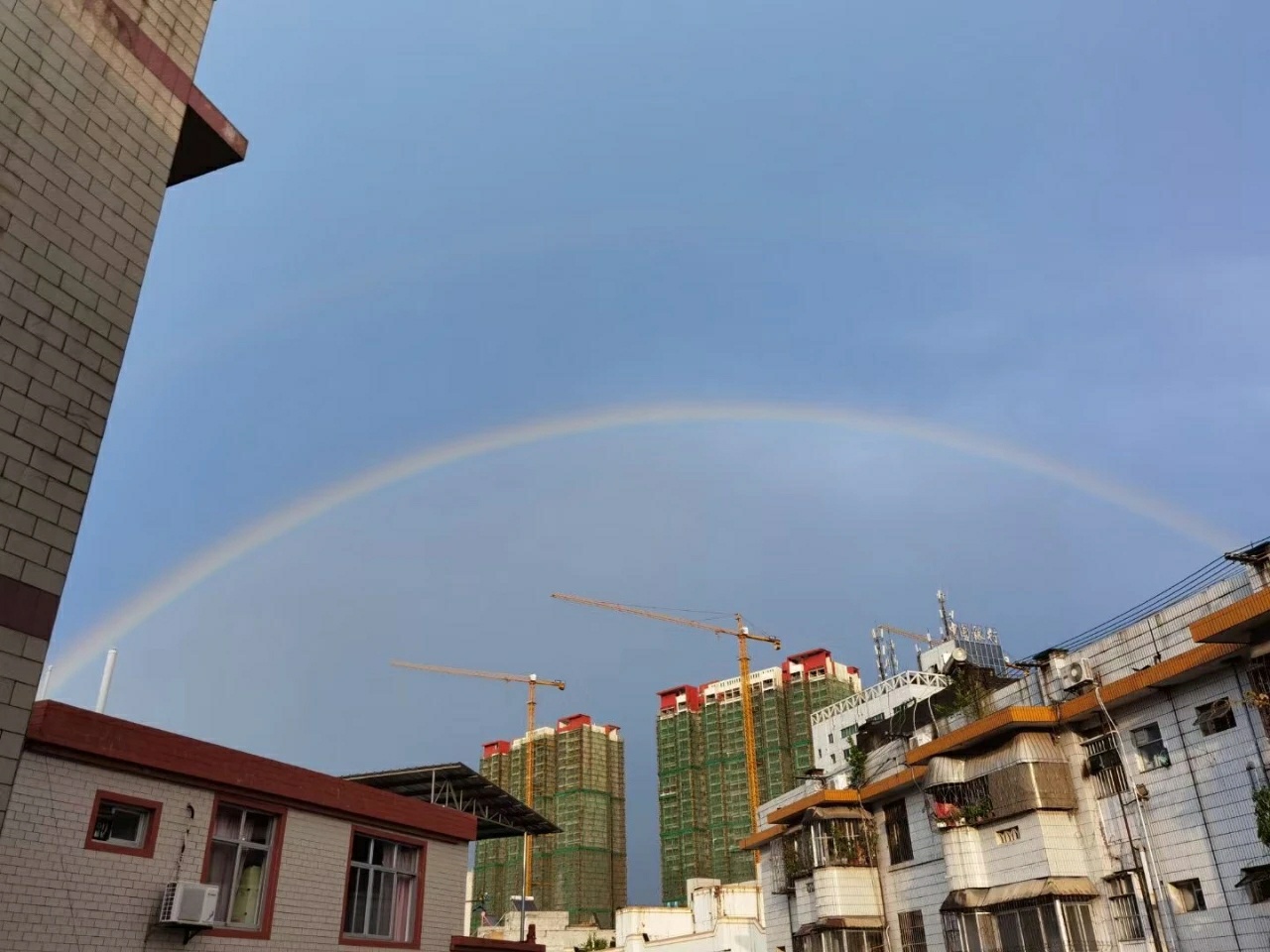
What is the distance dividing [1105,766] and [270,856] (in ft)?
53.0

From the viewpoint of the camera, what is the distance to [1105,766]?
19172mm

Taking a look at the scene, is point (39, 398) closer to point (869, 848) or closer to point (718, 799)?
point (869, 848)

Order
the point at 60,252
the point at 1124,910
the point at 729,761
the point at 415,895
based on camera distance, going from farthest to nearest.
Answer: the point at 729,761
the point at 1124,910
the point at 415,895
the point at 60,252

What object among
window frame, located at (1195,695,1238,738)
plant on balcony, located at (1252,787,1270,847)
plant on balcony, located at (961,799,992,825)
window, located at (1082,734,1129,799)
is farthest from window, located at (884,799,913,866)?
plant on balcony, located at (1252,787,1270,847)

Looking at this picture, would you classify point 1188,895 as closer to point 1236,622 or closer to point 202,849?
point 1236,622

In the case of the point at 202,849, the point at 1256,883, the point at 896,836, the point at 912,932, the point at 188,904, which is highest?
the point at 896,836

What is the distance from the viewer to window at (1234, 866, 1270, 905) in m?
15.6

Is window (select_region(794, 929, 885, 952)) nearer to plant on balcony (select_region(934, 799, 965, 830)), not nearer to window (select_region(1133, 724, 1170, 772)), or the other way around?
plant on balcony (select_region(934, 799, 965, 830))

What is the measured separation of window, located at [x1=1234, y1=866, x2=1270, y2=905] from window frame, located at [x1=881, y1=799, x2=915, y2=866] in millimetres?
8894

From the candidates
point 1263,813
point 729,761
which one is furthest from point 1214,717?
point 729,761

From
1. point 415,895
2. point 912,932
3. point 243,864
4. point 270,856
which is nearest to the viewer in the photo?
point 243,864

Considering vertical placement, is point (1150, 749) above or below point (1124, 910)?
above

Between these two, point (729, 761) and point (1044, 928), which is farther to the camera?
point (729, 761)

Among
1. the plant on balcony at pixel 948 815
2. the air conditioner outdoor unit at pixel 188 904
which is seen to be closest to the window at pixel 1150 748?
the plant on balcony at pixel 948 815
